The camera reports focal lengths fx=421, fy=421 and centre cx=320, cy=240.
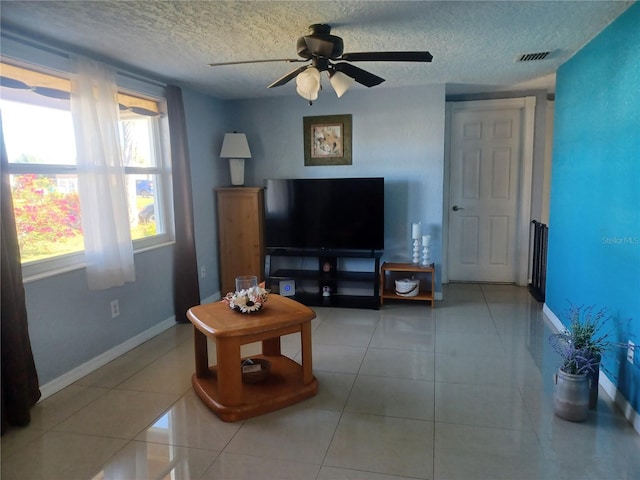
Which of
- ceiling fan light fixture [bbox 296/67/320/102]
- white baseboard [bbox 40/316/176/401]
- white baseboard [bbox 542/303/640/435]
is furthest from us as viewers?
white baseboard [bbox 40/316/176/401]

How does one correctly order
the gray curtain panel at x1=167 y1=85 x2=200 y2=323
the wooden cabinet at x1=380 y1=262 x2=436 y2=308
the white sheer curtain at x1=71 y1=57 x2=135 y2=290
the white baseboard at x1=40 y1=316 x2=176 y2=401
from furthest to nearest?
the wooden cabinet at x1=380 y1=262 x2=436 y2=308 → the gray curtain panel at x1=167 y1=85 x2=200 y2=323 → the white sheer curtain at x1=71 y1=57 x2=135 y2=290 → the white baseboard at x1=40 y1=316 x2=176 y2=401

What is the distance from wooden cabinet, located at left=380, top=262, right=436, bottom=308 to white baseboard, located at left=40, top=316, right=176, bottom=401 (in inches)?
85.7

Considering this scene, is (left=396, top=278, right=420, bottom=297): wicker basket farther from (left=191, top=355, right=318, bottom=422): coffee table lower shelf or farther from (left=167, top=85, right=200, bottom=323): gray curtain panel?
(left=167, top=85, right=200, bottom=323): gray curtain panel

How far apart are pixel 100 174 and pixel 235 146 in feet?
6.03

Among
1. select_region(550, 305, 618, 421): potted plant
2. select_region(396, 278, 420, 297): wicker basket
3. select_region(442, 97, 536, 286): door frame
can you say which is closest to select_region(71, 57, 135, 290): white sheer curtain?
select_region(396, 278, 420, 297): wicker basket

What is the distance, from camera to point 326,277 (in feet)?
14.8

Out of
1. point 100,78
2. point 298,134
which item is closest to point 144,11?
point 100,78

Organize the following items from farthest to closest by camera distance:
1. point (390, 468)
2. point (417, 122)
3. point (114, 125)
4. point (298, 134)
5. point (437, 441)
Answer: point (298, 134) → point (417, 122) → point (114, 125) → point (437, 441) → point (390, 468)

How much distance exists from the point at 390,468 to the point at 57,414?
1.95 meters

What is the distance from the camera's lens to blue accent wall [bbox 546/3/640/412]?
2311mm

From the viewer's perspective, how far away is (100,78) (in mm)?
3027

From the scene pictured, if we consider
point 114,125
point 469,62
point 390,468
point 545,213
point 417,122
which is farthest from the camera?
point 545,213

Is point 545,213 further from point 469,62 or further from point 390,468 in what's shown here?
point 390,468

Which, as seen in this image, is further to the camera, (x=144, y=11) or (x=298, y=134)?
(x=298, y=134)
